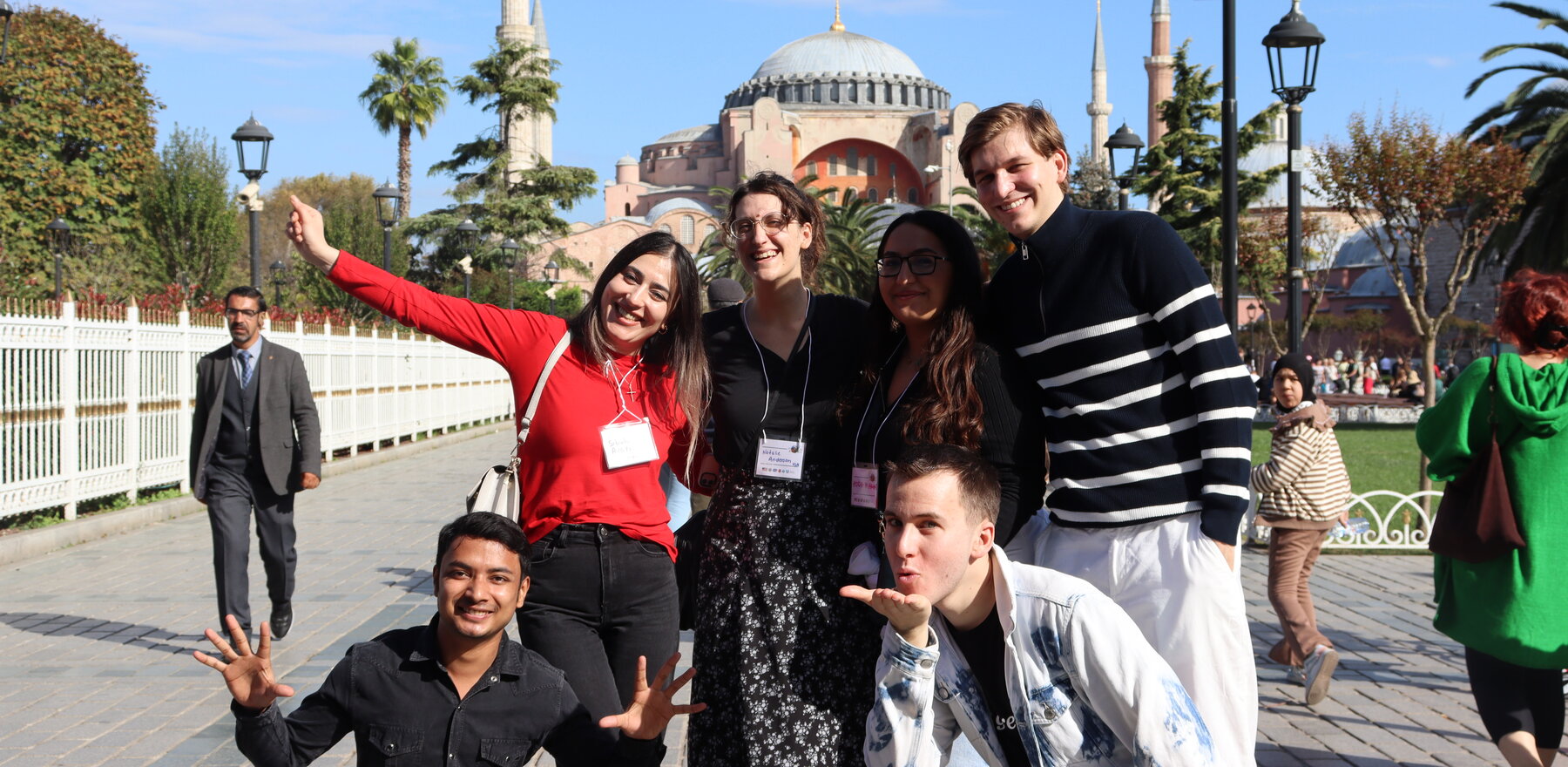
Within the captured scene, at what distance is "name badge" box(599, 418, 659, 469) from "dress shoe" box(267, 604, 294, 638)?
177 inches

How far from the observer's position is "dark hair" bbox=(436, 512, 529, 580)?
302cm

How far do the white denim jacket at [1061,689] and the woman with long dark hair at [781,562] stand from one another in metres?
0.35

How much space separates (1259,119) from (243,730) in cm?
3507

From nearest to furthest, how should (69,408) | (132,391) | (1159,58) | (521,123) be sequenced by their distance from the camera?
(69,408) < (132,391) < (521,123) < (1159,58)

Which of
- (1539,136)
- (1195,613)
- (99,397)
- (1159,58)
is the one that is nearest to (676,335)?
(1195,613)

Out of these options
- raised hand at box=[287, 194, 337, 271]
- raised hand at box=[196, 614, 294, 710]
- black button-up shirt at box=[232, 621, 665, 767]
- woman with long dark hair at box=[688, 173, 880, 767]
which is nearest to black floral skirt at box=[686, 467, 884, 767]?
woman with long dark hair at box=[688, 173, 880, 767]

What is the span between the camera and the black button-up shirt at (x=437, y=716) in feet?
9.53

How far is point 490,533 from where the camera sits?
301 centimetres

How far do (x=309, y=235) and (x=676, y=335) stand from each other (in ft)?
3.14

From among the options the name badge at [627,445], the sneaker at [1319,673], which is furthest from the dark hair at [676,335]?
the sneaker at [1319,673]

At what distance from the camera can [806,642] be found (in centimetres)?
299

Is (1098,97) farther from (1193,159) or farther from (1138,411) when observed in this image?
(1138,411)

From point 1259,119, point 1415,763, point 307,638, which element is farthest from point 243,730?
point 1259,119

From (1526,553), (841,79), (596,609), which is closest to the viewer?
(596,609)
